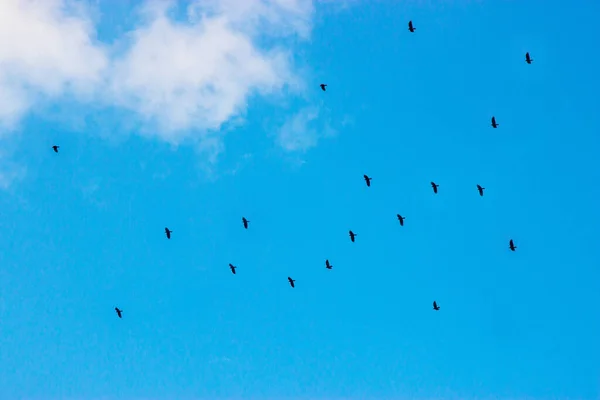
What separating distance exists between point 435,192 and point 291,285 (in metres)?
17.6

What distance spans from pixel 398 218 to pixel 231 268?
1800 centimetres

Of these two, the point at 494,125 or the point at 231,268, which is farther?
the point at 231,268

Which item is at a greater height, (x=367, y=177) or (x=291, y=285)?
(x=367, y=177)

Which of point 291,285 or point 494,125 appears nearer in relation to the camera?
point 494,125

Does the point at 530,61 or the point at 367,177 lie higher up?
the point at 530,61

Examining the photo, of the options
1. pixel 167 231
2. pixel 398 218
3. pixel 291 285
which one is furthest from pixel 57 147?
pixel 398 218

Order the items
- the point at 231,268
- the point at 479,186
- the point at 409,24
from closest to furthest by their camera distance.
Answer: the point at 409,24
the point at 479,186
the point at 231,268

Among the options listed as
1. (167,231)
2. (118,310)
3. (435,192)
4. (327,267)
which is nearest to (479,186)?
(435,192)

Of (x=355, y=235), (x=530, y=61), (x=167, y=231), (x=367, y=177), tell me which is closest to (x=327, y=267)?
(x=355, y=235)

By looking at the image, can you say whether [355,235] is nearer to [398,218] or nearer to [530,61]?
[398,218]

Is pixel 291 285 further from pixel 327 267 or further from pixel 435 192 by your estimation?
pixel 435 192

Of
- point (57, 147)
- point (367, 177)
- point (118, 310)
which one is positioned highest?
point (57, 147)

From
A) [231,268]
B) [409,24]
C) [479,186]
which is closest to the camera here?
[409,24]

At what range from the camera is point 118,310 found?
86.1 metres
